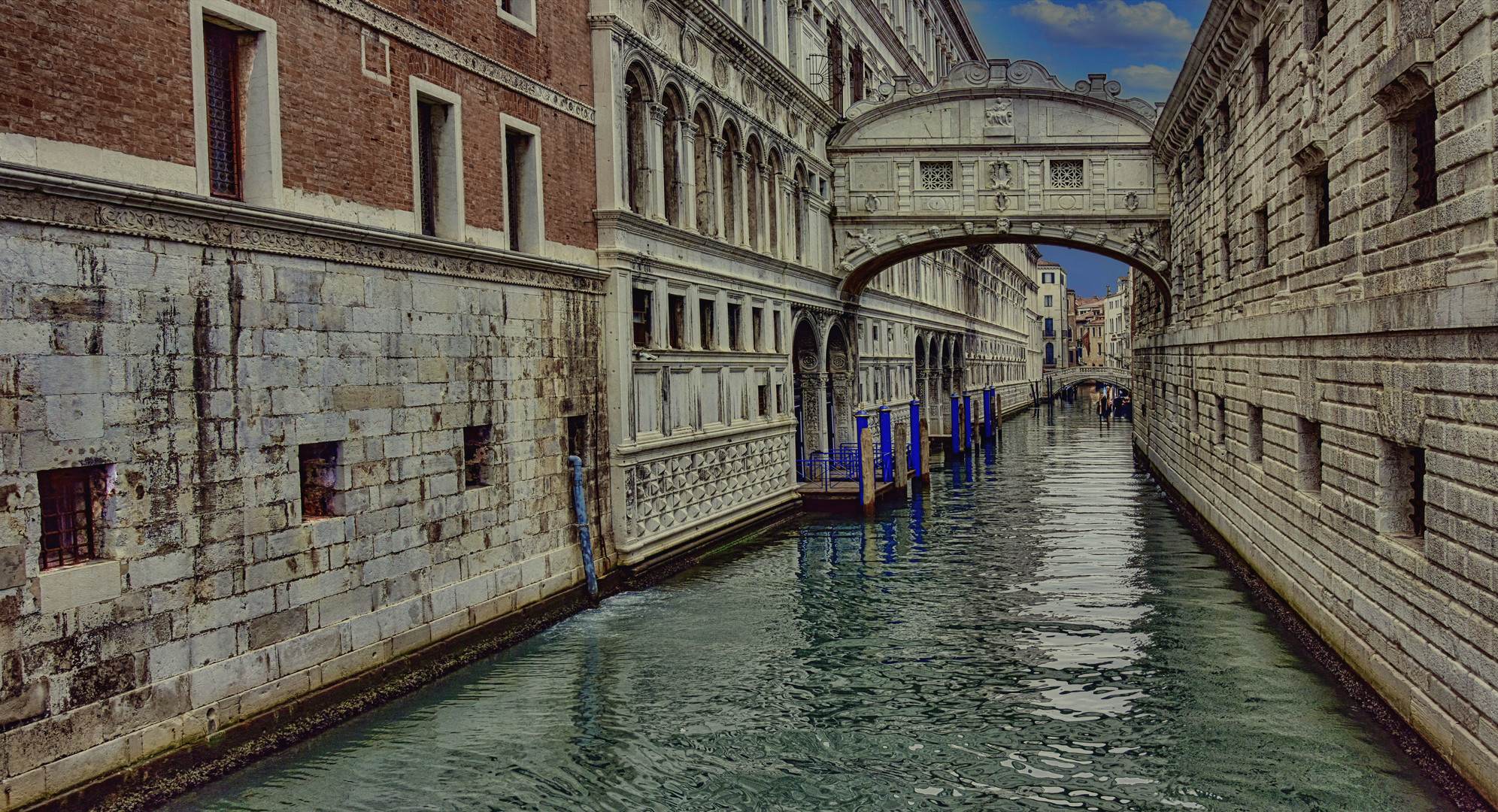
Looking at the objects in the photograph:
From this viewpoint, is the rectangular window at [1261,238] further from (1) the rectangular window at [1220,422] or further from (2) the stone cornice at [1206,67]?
(1) the rectangular window at [1220,422]

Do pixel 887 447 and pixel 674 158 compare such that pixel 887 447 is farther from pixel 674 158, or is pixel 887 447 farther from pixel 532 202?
pixel 532 202

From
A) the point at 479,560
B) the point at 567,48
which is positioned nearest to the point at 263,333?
the point at 479,560

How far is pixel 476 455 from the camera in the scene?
11.4 meters

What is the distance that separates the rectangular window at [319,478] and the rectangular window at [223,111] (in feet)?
6.59

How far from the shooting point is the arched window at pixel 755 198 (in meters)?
19.7

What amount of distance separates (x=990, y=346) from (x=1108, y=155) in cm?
2925

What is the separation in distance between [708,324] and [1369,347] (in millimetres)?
9843

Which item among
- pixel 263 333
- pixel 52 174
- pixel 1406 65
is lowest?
pixel 263 333

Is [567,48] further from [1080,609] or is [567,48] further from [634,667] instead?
[1080,609]

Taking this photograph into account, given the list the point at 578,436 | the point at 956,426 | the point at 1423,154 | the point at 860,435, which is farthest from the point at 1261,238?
the point at 956,426

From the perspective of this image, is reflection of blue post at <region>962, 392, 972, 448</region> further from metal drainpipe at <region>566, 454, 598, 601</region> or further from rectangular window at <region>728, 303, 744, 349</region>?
metal drainpipe at <region>566, 454, 598, 601</region>

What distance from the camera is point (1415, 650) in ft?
26.8

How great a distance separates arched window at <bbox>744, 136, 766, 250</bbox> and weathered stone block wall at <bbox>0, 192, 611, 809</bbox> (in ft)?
28.5

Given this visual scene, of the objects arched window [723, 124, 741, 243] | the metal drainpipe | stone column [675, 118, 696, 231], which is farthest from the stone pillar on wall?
the metal drainpipe
